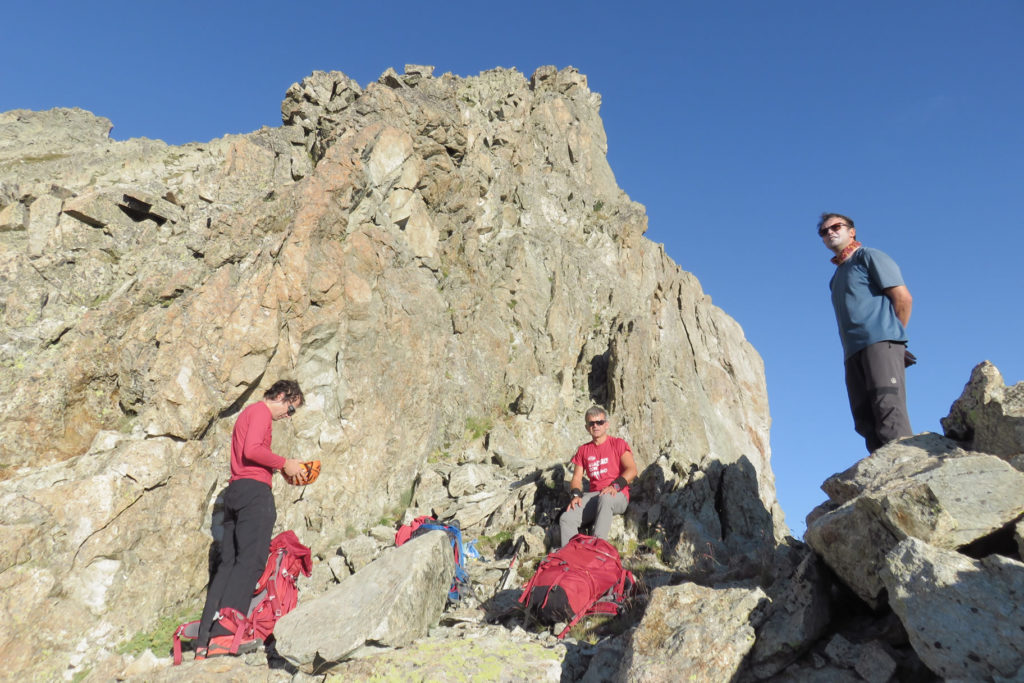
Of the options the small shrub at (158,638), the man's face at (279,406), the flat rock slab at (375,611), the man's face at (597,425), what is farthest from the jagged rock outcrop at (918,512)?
the small shrub at (158,638)

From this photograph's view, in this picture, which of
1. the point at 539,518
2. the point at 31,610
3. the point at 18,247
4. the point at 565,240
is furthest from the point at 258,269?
the point at 565,240

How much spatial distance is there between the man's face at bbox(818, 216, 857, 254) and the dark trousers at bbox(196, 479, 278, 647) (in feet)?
28.9

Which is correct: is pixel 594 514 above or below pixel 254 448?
below

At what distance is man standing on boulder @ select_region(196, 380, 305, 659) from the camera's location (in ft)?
25.5

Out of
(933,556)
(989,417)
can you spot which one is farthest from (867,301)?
(933,556)

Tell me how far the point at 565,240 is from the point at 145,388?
973 inches

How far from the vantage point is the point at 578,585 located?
760cm

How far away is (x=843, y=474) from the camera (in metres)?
6.46

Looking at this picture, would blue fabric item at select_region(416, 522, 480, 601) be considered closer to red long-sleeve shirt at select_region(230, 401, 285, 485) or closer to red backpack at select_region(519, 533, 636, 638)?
red backpack at select_region(519, 533, 636, 638)

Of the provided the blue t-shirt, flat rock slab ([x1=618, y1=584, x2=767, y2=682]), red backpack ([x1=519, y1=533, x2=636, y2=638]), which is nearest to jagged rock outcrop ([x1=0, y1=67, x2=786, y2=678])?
red backpack ([x1=519, y1=533, x2=636, y2=638])

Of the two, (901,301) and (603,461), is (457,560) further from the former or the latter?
(901,301)

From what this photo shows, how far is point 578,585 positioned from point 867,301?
5220mm

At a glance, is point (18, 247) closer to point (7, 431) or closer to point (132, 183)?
point (132, 183)

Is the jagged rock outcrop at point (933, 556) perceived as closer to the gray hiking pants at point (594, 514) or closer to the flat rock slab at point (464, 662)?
the flat rock slab at point (464, 662)
